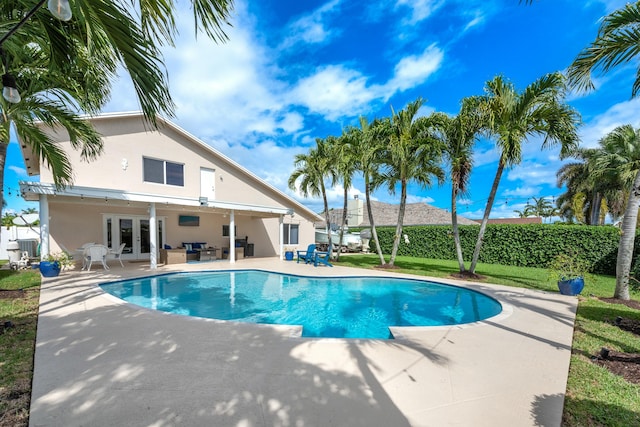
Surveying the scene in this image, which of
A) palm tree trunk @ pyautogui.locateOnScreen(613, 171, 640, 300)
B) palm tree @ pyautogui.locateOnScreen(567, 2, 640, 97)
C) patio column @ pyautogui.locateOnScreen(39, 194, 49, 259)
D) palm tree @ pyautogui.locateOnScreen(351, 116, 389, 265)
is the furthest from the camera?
palm tree @ pyautogui.locateOnScreen(351, 116, 389, 265)

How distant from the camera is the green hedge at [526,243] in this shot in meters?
13.9

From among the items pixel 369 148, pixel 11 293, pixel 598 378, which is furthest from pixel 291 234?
pixel 598 378

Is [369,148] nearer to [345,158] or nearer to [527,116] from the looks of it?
[345,158]

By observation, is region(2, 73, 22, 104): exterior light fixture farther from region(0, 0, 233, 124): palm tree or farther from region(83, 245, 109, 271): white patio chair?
region(83, 245, 109, 271): white patio chair

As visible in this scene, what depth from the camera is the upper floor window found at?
15.0 metres

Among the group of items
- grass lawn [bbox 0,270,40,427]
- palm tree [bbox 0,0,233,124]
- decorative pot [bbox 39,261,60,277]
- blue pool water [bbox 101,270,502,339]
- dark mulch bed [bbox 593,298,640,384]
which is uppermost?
palm tree [bbox 0,0,233,124]

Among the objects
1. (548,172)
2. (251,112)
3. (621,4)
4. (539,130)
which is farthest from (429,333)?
(548,172)

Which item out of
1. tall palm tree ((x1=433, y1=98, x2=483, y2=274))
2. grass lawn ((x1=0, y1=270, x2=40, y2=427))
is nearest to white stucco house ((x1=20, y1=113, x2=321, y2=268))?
grass lawn ((x1=0, y1=270, x2=40, y2=427))

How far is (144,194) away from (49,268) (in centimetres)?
413

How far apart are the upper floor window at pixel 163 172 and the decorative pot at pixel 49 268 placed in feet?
20.2

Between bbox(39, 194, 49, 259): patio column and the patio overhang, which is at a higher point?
the patio overhang

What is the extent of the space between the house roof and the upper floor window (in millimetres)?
1814

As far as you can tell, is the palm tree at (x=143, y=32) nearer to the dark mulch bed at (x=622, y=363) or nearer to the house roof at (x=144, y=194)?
the house roof at (x=144, y=194)

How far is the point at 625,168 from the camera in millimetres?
13195
